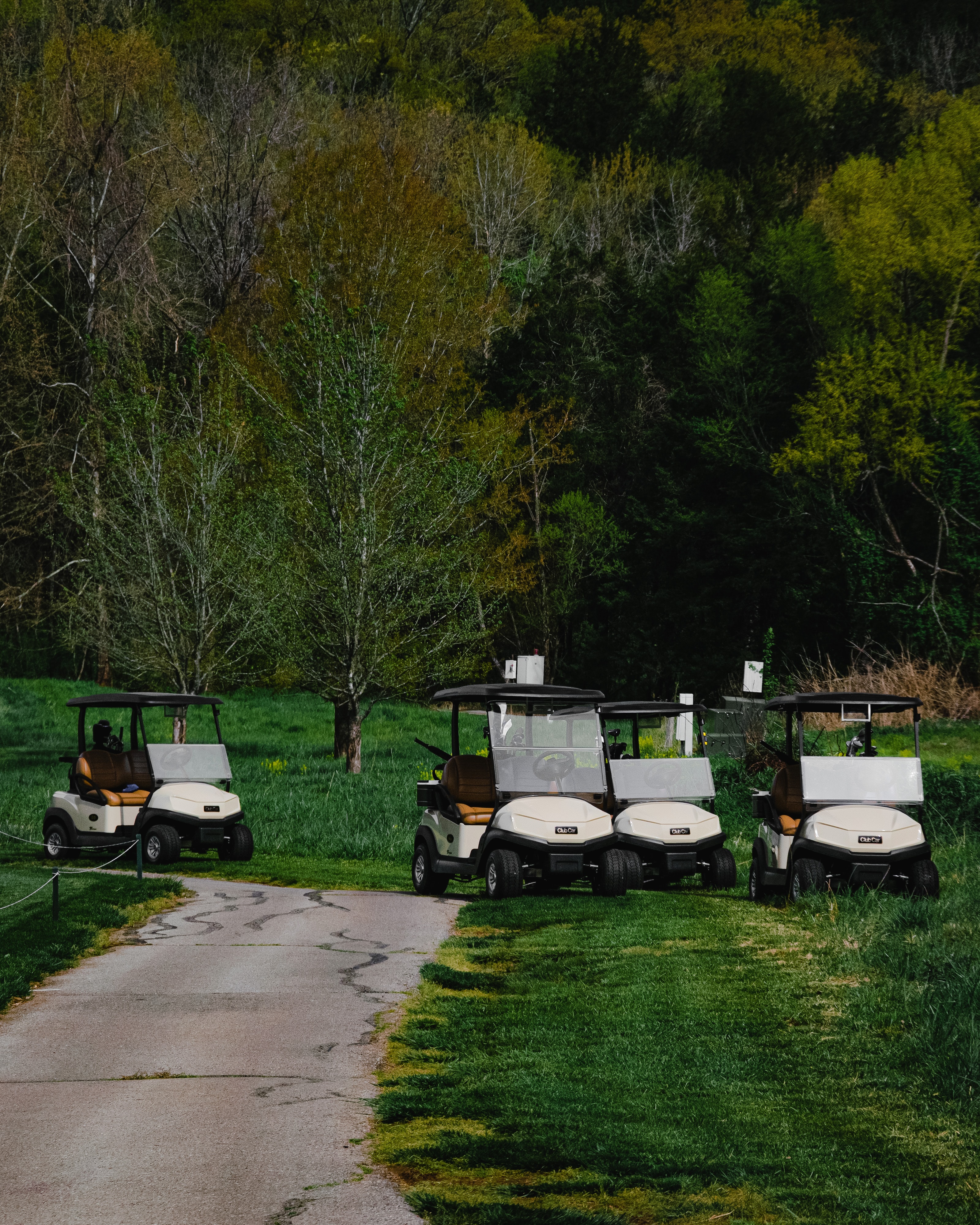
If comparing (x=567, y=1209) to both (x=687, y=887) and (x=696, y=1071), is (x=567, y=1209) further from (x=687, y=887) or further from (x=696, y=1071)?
(x=687, y=887)

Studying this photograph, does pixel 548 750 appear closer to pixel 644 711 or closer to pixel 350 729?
pixel 644 711

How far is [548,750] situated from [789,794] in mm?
2682

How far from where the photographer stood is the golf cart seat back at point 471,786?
17719mm

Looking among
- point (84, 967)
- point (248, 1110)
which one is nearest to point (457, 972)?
point (84, 967)

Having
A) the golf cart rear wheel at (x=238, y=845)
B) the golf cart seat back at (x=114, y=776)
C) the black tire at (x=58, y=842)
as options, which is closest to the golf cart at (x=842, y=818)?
the golf cart rear wheel at (x=238, y=845)

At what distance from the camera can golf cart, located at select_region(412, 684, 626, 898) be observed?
54.2ft

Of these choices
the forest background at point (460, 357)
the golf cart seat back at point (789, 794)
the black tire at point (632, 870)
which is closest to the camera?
the black tire at point (632, 870)

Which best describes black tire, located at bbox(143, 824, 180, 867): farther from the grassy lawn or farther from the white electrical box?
the white electrical box

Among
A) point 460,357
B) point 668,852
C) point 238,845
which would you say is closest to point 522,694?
point 668,852

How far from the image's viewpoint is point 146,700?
864 inches

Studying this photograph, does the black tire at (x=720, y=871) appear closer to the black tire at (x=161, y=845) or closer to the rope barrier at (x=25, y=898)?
the rope barrier at (x=25, y=898)

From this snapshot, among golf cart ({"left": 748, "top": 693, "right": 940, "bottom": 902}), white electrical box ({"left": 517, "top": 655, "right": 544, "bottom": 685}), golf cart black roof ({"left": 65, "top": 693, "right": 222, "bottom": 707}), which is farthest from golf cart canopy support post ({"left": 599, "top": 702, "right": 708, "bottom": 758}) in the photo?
white electrical box ({"left": 517, "top": 655, "right": 544, "bottom": 685})

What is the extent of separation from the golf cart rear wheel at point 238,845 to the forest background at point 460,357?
1224cm

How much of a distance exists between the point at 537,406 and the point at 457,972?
140 feet
